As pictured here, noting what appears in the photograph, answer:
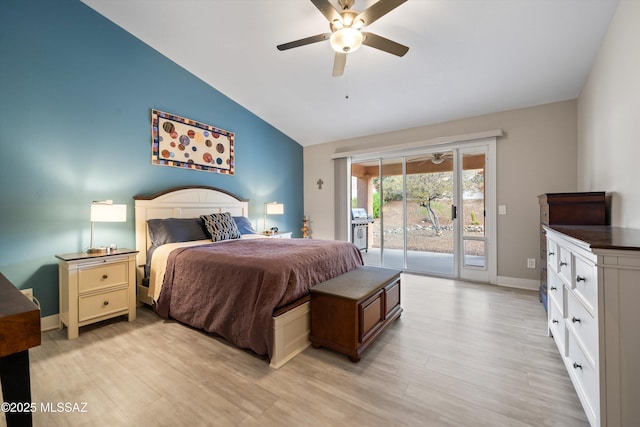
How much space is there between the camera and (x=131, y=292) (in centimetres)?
270

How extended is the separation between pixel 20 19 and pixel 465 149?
17.2ft

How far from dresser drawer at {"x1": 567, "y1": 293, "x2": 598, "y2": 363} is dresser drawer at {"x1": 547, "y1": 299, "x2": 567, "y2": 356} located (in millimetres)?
202

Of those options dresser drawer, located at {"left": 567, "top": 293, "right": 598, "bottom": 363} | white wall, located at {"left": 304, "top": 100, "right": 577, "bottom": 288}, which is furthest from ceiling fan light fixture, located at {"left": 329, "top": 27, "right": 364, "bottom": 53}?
white wall, located at {"left": 304, "top": 100, "right": 577, "bottom": 288}

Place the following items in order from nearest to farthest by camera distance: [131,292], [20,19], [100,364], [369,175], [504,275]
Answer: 1. [100,364]
2. [20,19]
3. [131,292]
4. [504,275]
5. [369,175]

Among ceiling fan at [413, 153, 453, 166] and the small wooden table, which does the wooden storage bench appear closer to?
the small wooden table

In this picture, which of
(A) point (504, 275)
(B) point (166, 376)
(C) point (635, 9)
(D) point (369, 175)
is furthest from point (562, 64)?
(B) point (166, 376)

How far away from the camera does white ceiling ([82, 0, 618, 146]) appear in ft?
→ 7.87

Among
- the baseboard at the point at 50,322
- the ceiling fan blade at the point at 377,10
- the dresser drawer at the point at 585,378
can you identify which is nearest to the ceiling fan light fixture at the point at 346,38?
the ceiling fan blade at the point at 377,10

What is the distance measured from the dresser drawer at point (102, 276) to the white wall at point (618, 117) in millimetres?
4150

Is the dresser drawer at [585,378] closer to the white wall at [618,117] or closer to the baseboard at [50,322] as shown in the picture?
the white wall at [618,117]

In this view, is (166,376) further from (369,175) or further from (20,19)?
(369,175)

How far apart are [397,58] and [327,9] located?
52.9 inches

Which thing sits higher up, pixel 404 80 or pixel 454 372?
Result: pixel 404 80

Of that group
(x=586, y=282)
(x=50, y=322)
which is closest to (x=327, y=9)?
(x=586, y=282)
